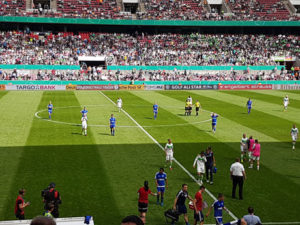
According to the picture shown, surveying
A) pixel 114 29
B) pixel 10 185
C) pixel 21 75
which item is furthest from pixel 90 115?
pixel 114 29

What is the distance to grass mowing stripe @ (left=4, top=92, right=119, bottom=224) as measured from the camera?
Result: 45.6 feet

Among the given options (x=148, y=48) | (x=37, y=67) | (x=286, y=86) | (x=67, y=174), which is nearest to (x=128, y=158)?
(x=67, y=174)

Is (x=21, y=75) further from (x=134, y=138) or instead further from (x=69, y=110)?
(x=134, y=138)

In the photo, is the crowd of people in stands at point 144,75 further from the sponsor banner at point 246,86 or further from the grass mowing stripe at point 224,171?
the grass mowing stripe at point 224,171

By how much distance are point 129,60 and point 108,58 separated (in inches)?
156

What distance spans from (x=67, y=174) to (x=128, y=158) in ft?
13.1

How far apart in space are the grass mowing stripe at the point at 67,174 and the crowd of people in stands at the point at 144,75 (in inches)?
1481

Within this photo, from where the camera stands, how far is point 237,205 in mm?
14555

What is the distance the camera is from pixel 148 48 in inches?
3022

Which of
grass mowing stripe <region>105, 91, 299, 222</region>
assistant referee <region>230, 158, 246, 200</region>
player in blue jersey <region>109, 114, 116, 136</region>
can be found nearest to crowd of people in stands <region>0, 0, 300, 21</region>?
grass mowing stripe <region>105, 91, 299, 222</region>

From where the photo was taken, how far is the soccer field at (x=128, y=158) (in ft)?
47.3

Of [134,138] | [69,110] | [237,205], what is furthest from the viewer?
[69,110]

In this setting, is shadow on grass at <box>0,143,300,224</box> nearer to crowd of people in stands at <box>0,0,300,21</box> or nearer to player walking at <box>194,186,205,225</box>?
player walking at <box>194,186,205,225</box>

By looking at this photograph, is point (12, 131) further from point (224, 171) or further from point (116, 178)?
point (224, 171)
